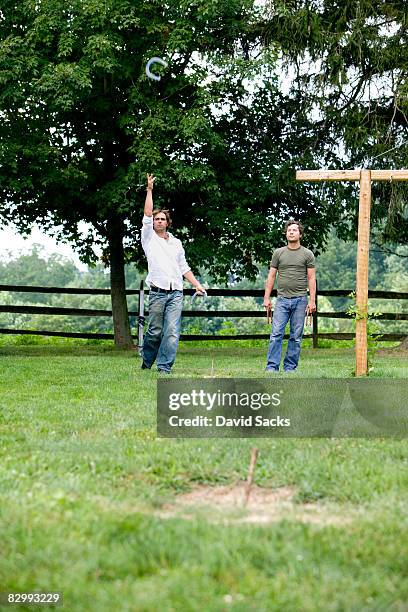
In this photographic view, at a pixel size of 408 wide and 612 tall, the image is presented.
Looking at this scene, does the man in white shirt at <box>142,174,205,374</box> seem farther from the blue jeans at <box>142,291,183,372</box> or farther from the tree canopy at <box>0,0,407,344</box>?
the tree canopy at <box>0,0,407,344</box>

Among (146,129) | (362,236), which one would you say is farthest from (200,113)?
(362,236)

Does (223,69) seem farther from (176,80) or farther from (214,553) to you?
(214,553)

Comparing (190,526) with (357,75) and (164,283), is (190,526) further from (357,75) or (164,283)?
(357,75)

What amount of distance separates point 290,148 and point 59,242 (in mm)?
5822

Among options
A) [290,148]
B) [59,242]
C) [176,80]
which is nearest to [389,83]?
[290,148]

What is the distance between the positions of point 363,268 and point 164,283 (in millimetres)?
2152

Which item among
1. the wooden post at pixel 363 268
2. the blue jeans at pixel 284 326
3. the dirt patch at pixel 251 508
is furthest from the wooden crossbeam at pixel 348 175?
the dirt patch at pixel 251 508

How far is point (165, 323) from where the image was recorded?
8.99 metres

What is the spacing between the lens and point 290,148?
17594 millimetres

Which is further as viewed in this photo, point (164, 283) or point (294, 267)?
point (294, 267)

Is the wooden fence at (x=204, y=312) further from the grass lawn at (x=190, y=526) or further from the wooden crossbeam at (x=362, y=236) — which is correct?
the grass lawn at (x=190, y=526)

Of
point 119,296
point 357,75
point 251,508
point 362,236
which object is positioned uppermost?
point 357,75

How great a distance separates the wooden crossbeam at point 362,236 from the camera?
331 inches

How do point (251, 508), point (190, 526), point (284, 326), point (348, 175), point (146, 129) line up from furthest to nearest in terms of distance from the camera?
1. point (146, 129)
2. point (284, 326)
3. point (348, 175)
4. point (251, 508)
5. point (190, 526)
